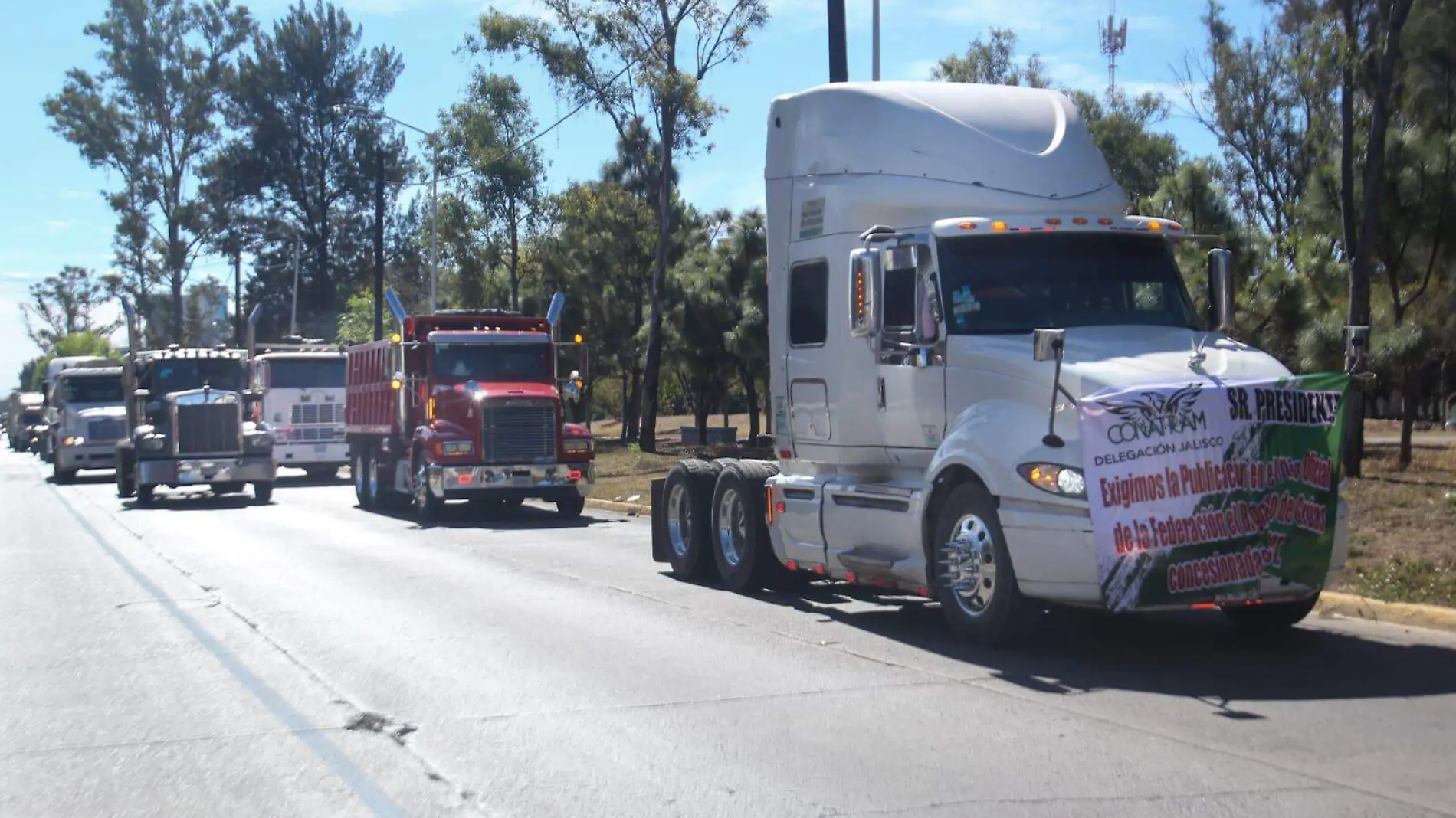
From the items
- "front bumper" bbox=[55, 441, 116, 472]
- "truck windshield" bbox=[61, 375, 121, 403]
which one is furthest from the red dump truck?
"truck windshield" bbox=[61, 375, 121, 403]

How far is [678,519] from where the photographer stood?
48.7ft

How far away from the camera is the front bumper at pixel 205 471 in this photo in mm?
27797

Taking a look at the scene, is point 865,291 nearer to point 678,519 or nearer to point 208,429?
point 678,519

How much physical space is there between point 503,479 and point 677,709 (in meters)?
14.3

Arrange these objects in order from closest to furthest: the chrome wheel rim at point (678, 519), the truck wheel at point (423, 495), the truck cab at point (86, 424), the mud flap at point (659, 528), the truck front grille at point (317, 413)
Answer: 1. the chrome wheel rim at point (678, 519)
2. the mud flap at point (659, 528)
3. the truck wheel at point (423, 495)
4. the truck front grille at point (317, 413)
5. the truck cab at point (86, 424)

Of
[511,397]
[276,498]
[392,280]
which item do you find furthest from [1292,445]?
[392,280]

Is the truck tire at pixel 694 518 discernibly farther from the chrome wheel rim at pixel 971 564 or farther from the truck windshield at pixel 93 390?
the truck windshield at pixel 93 390

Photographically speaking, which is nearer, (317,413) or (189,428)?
(189,428)

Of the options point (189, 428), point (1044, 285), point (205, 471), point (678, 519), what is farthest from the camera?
point (189, 428)

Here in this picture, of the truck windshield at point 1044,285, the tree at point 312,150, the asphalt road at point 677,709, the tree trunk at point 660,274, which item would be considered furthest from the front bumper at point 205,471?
the tree at point 312,150

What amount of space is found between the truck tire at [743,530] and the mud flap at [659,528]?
1.15 metres

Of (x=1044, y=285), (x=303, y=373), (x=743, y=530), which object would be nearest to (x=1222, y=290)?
(x=1044, y=285)

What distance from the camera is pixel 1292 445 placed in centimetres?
896

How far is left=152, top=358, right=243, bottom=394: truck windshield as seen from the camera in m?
29.3
